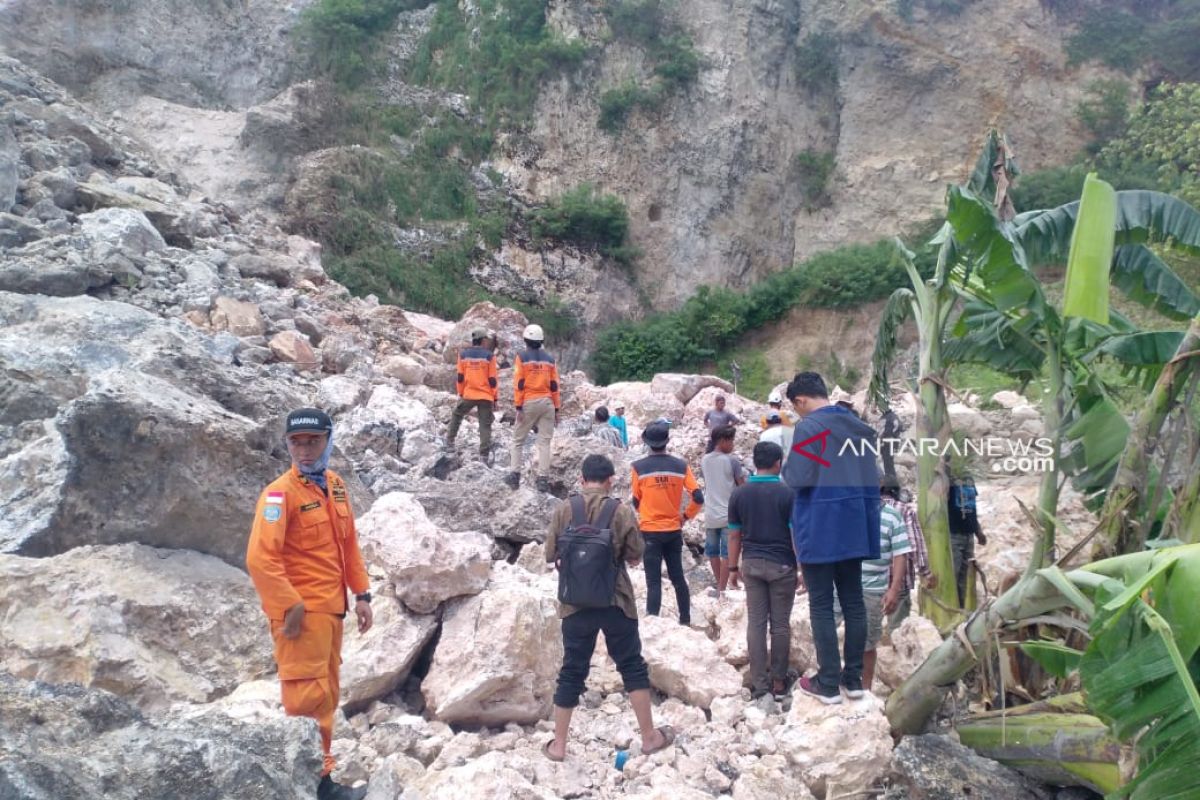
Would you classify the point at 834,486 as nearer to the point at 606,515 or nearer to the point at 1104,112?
the point at 606,515

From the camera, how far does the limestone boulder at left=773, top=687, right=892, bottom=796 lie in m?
3.26

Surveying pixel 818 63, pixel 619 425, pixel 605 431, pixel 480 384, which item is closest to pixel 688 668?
pixel 480 384

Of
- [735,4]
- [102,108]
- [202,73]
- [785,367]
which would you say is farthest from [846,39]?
[102,108]

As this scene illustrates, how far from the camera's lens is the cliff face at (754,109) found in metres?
21.5

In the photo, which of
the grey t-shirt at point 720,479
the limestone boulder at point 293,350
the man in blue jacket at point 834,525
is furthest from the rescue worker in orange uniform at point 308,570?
the limestone boulder at point 293,350

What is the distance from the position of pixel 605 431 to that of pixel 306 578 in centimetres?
624

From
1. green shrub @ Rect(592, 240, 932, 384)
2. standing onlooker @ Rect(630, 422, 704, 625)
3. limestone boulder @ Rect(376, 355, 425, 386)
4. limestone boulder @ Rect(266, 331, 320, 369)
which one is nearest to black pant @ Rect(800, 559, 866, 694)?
standing onlooker @ Rect(630, 422, 704, 625)

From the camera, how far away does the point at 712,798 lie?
3.11m

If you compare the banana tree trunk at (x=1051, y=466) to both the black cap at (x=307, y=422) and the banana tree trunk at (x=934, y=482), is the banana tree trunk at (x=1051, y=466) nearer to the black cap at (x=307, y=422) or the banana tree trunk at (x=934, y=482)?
the banana tree trunk at (x=934, y=482)

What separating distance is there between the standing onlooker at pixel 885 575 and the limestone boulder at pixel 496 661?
1.52 meters

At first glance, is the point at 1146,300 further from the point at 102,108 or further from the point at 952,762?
the point at 102,108

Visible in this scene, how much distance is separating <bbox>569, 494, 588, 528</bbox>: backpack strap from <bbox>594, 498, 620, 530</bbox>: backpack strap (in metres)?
0.06

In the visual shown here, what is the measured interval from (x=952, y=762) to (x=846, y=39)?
22.8m

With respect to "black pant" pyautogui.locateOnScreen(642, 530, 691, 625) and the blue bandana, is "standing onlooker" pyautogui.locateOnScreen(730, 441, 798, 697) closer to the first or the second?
"black pant" pyautogui.locateOnScreen(642, 530, 691, 625)
